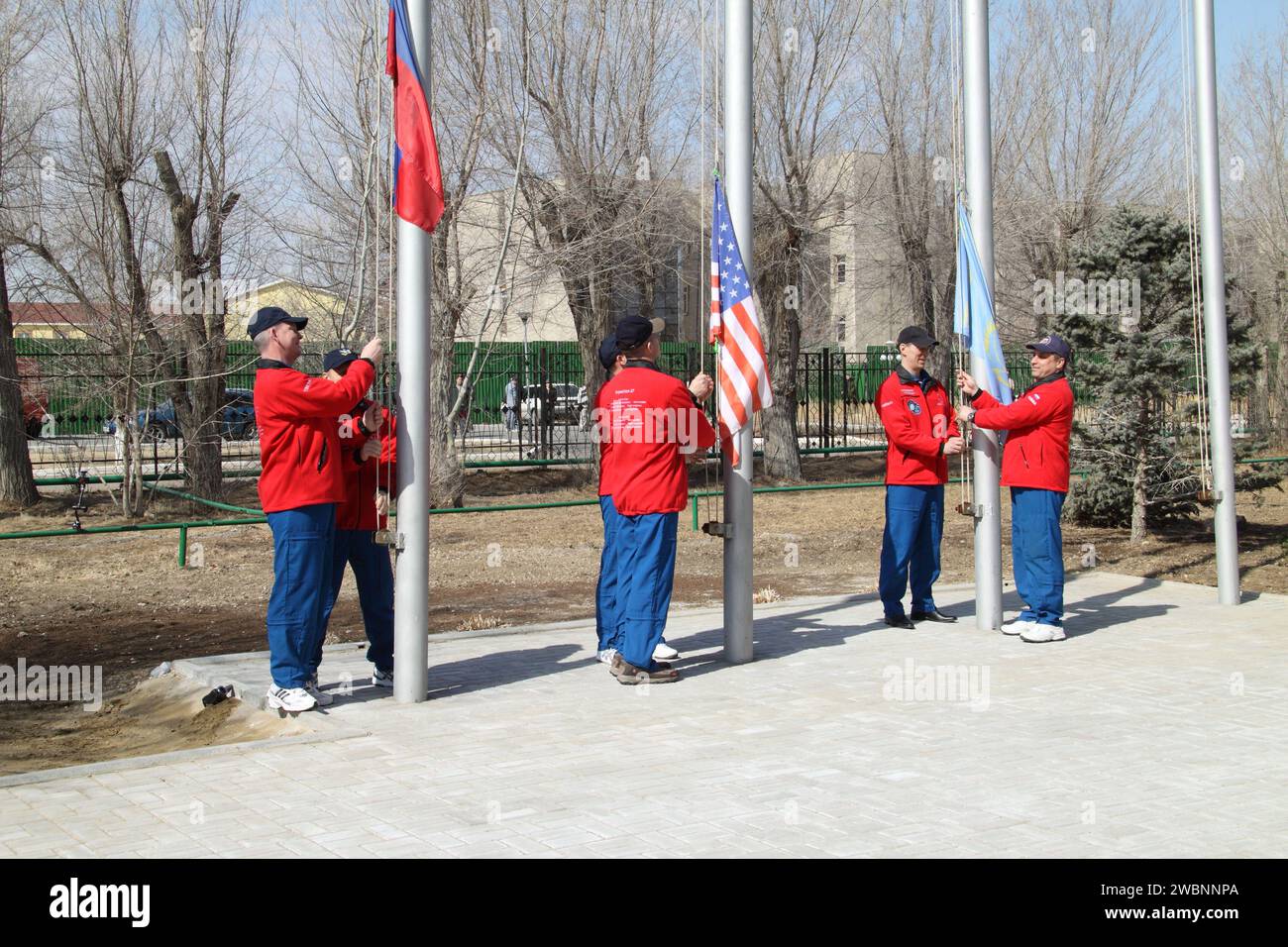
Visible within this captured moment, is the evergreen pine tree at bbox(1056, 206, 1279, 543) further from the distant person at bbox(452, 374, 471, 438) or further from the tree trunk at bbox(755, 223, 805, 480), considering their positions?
the tree trunk at bbox(755, 223, 805, 480)

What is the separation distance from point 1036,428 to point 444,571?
7113 mm

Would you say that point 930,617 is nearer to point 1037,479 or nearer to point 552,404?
point 1037,479

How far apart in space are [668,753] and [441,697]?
6.08 feet

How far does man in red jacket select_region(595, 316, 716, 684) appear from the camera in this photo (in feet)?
27.3

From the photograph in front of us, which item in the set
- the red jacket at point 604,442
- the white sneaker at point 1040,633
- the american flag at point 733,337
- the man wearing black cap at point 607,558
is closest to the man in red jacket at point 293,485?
the red jacket at point 604,442

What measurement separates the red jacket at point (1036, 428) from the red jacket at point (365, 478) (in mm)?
4145

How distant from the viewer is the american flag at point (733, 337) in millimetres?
8906

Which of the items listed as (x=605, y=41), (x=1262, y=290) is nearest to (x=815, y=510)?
(x=605, y=41)

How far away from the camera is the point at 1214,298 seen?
11.1 m

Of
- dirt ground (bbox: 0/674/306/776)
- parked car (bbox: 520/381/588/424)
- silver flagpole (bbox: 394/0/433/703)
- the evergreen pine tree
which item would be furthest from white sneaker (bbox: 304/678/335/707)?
parked car (bbox: 520/381/588/424)

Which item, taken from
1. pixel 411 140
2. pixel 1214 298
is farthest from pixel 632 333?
pixel 1214 298

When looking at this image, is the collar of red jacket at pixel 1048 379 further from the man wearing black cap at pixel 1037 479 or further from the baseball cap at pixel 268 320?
the baseball cap at pixel 268 320

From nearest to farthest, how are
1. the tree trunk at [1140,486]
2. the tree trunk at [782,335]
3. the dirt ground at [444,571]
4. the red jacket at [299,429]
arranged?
the red jacket at [299,429] → the dirt ground at [444,571] → the tree trunk at [1140,486] → the tree trunk at [782,335]

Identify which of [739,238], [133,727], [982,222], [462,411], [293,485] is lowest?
[133,727]
